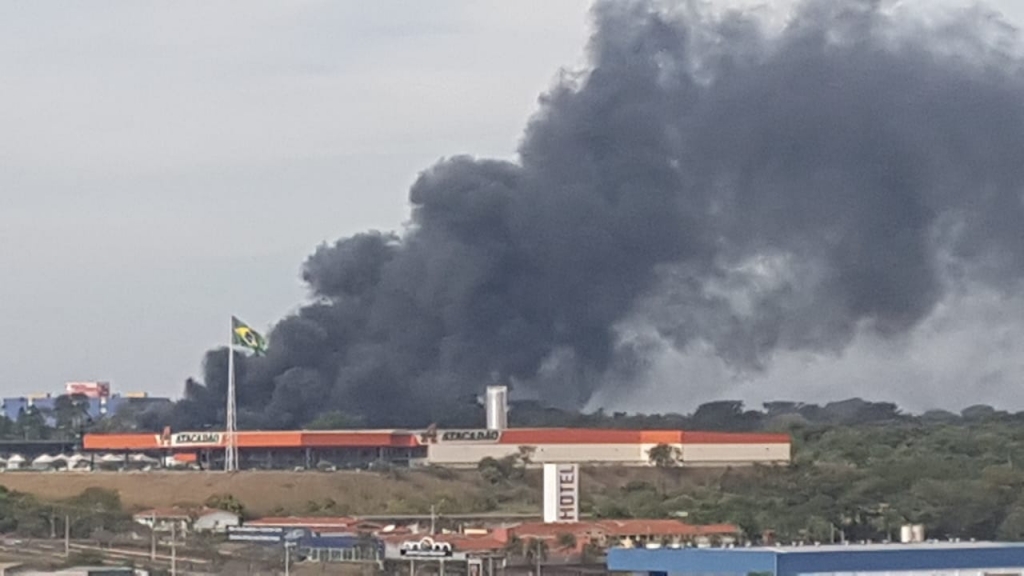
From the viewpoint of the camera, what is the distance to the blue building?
34.9m

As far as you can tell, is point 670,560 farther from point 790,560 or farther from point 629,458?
point 629,458

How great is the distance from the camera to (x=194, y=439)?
115 m

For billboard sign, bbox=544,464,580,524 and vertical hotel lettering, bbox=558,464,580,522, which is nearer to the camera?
billboard sign, bbox=544,464,580,524

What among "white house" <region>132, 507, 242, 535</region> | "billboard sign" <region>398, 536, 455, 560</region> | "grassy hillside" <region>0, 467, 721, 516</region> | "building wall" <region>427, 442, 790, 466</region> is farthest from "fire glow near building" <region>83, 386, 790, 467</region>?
"billboard sign" <region>398, 536, 455, 560</region>

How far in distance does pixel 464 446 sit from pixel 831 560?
236 feet

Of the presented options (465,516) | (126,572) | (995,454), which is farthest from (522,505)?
(126,572)

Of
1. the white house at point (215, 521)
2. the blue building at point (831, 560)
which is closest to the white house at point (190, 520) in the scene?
the white house at point (215, 521)

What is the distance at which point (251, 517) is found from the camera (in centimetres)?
9019

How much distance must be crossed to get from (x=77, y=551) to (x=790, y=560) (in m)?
42.6

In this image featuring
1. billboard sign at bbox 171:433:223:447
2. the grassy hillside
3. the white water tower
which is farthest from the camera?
billboard sign at bbox 171:433:223:447

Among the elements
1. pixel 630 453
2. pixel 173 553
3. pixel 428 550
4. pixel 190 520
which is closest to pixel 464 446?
pixel 630 453

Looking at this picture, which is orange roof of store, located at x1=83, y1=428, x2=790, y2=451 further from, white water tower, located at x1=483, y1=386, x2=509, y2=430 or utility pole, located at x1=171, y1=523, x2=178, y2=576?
utility pole, located at x1=171, y1=523, x2=178, y2=576

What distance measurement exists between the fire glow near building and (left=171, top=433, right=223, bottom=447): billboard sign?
0.05m

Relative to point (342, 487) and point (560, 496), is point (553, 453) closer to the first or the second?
point (342, 487)
